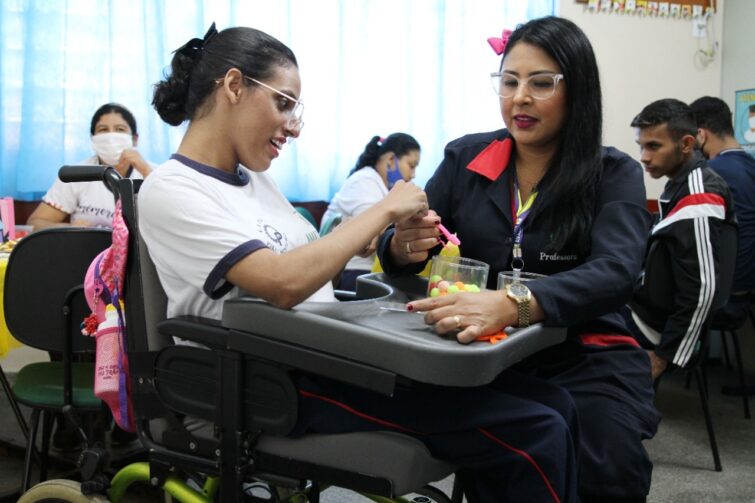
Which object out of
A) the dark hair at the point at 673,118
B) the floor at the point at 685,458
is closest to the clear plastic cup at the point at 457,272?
the floor at the point at 685,458

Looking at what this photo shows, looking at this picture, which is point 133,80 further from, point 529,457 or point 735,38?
point 735,38

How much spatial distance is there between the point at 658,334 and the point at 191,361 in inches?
79.4

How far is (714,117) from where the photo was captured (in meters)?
3.78

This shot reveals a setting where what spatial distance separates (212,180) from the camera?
139 centimetres

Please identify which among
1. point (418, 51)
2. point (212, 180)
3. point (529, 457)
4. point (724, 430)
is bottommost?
point (724, 430)

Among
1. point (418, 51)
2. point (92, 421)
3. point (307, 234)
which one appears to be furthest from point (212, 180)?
point (418, 51)

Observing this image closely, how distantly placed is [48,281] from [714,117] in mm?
3281

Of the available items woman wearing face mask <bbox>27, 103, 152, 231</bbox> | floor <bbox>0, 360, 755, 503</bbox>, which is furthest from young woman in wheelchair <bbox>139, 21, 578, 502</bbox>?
woman wearing face mask <bbox>27, 103, 152, 231</bbox>

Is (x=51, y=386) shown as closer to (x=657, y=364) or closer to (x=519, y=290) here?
(x=519, y=290)

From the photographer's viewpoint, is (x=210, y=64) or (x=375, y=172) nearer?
(x=210, y=64)

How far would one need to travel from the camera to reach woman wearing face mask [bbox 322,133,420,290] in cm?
394

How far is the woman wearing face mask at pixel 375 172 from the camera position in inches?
155

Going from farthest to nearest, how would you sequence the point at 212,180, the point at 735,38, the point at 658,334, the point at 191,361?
the point at 735,38, the point at 658,334, the point at 212,180, the point at 191,361

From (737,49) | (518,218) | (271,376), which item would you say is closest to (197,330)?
(271,376)
